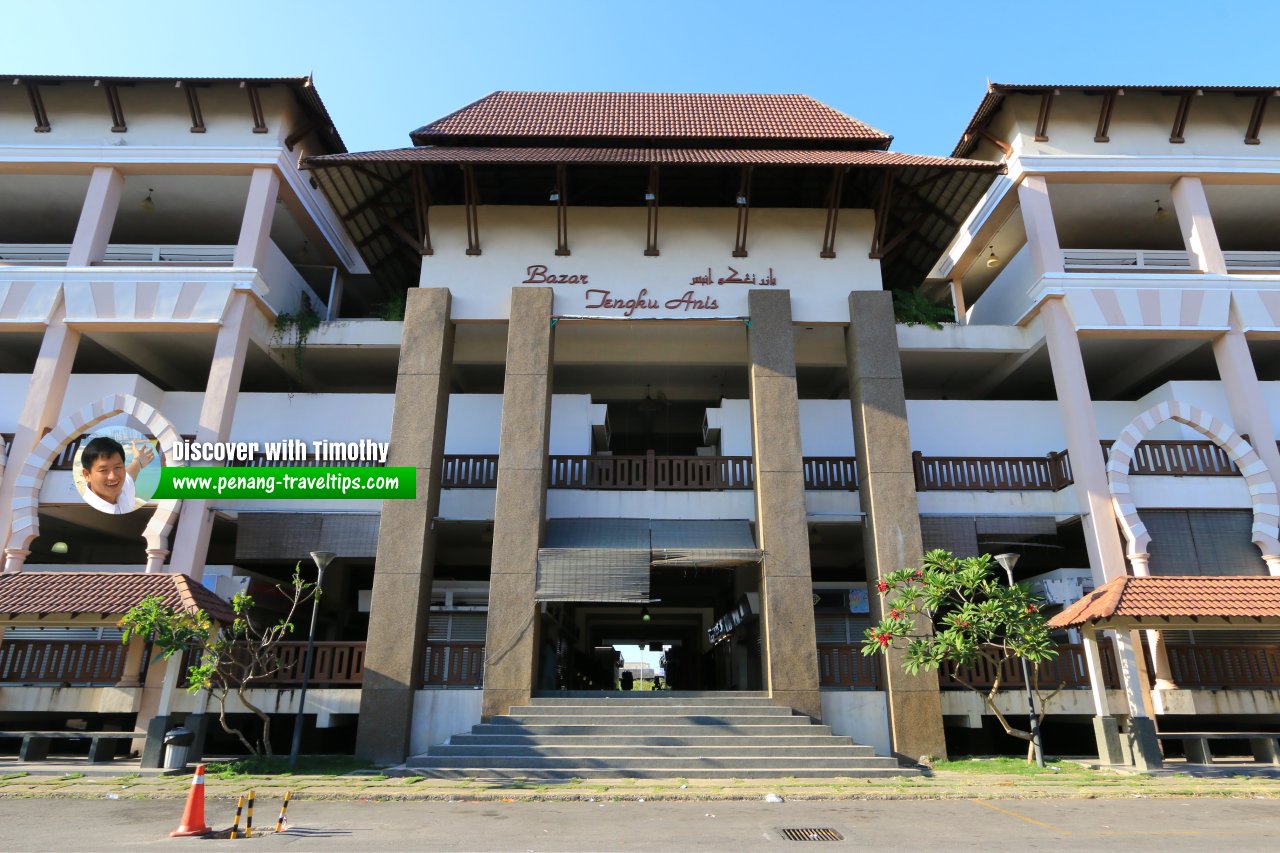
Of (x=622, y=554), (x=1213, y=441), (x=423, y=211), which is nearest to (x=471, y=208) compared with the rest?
(x=423, y=211)

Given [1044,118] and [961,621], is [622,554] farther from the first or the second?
[1044,118]

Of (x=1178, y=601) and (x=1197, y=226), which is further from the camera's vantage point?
(x=1197, y=226)

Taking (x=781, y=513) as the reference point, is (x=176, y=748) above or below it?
below

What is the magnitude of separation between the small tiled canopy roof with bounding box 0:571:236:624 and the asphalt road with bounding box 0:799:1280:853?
13.4 ft

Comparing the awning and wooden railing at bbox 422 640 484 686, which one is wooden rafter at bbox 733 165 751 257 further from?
wooden railing at bbox 422 640 484 686

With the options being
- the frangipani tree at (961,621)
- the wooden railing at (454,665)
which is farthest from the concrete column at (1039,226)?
the wooden railing at (454,665)

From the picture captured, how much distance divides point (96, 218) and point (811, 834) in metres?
20.1

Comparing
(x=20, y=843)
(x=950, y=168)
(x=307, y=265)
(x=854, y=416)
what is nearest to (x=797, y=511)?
(x=854, y=416)

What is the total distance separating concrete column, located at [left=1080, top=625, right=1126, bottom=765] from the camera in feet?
45.3

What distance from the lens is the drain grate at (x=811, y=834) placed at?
26.4 feet

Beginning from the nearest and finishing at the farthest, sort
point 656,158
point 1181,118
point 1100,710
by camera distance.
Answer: point 1100,710 < point 656,158 < point 1181,118

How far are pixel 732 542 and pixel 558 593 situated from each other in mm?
3954

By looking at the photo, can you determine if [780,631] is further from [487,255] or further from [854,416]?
[487,255]

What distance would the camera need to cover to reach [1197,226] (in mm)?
17750
